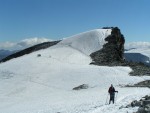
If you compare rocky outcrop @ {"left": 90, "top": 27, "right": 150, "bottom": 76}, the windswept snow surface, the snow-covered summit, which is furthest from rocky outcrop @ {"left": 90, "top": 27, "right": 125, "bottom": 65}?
the windswept snow surface

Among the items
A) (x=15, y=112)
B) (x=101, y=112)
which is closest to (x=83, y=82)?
(x=15, y=112)

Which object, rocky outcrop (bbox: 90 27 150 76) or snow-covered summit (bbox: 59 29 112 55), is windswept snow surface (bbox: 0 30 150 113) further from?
snow-covered summit (bbox: 59 29 112 55)

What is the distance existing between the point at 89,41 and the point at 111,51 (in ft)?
32.9

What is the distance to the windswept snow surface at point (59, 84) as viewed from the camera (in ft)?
135

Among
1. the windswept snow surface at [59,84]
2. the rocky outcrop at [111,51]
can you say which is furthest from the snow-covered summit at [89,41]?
the windswept snow surface at [59,84]

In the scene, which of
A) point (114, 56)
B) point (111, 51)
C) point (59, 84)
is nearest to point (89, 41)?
point (111, 51)

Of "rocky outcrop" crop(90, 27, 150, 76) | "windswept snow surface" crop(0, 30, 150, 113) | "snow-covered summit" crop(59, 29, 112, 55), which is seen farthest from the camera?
"snow-covered summit" crop(59, 29, 112, 55)

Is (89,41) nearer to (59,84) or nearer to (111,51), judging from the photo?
(111,51)

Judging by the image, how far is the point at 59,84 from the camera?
195 feet

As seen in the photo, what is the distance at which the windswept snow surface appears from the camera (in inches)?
1623

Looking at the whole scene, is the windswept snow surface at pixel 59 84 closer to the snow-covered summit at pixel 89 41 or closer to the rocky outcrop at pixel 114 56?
the rocky outcrop at pixel 114 56

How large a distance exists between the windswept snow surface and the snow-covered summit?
3.52 meters

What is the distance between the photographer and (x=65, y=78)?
2452 inches

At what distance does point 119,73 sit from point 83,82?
25.9ft
